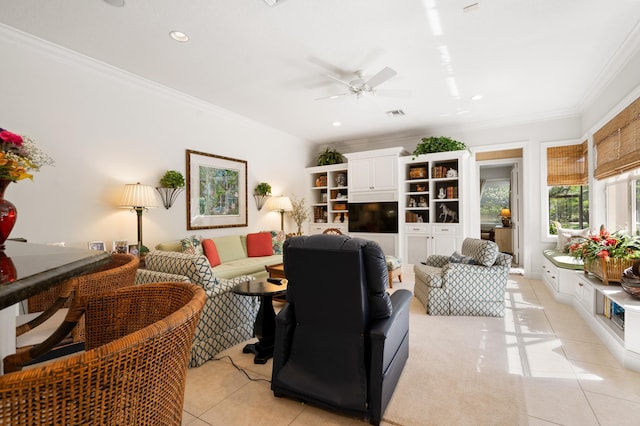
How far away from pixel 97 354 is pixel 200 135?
4.62m

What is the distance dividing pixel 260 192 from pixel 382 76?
313cm

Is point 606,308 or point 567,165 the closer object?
point 606,308

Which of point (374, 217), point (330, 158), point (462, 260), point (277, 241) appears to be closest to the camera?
point (462, 260)

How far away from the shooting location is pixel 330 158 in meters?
7.08

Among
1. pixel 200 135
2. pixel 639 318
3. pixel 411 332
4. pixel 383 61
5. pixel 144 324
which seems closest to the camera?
pixel 144 324

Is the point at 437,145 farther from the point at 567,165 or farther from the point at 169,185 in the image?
the point at 169,185

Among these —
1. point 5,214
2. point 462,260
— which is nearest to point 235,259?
point 462,260

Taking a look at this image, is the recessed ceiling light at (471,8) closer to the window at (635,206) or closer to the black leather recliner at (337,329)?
the black leather recliner at (337,329)

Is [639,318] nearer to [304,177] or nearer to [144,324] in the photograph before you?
[144,324]

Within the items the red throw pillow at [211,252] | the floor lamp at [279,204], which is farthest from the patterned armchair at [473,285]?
the floor lamp at [279,204]

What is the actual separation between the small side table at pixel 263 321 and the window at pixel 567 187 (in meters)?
5.17

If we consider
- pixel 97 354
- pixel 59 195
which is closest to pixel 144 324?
pixel 97 354

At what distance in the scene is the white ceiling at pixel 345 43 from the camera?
2.56 m

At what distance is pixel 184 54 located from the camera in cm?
327
